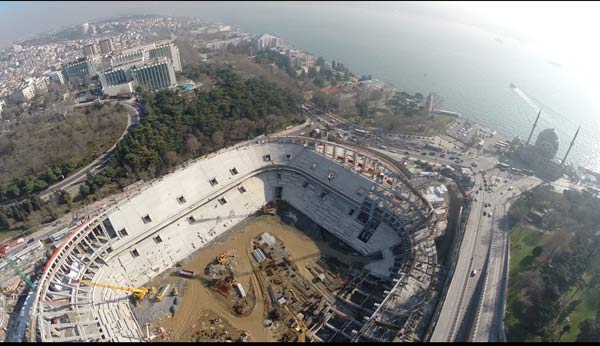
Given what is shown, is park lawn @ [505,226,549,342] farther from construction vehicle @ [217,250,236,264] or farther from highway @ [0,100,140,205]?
highway @ [0,100,140,205]

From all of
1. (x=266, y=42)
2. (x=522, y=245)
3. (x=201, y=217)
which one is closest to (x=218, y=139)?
(x=201, y=217)

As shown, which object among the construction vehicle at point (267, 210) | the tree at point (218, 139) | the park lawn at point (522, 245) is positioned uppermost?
the tree at point (218, 139)

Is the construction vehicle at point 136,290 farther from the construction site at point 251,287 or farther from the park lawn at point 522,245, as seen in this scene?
the park lawn at point 522,245

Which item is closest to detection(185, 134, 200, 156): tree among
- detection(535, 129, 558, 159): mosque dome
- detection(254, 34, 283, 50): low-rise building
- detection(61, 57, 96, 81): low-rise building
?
detection(535, 129, 558, 159): mosque dome

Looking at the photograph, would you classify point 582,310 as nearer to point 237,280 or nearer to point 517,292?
point 517,292

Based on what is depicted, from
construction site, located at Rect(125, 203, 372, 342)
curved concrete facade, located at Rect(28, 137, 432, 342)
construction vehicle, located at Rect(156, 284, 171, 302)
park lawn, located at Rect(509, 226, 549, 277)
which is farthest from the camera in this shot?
park lawn, located at Rect(509, 226, 549, 277)

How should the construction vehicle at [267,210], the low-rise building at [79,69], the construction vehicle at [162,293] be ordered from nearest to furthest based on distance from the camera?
the construction vehicle at [162,293]
the construction vehicle at [267,210]
the low-rise building at [79,69]

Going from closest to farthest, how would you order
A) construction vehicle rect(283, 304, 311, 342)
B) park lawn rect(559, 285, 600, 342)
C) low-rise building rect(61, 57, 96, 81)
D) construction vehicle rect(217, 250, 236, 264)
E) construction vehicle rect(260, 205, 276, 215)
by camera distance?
park lawn rect(559, 285, 600, 342)
construction vehicle rect(283, 304, 311, 342)
construction vehicle rect(217, 250, 236, 264)
construction vehicle rect(260, 205, 276, 215)
low-rise building rect(61, 57, 96, 81)

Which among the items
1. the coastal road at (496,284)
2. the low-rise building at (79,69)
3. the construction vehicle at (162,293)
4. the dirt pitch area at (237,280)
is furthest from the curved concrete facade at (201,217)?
the low-rise building at (79,69)
